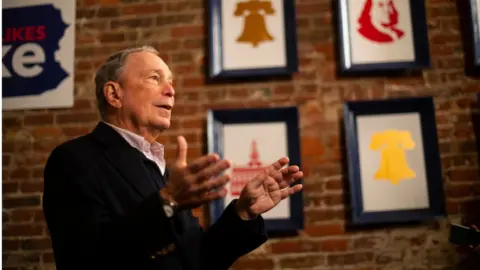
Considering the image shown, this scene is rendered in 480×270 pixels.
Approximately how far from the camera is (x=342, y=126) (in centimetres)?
218

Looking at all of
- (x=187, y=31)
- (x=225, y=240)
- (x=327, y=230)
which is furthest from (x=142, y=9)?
(x=225, y=240)

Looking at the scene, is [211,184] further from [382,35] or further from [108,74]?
[382,35]

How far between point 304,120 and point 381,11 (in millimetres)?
626

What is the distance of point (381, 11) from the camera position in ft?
7.44

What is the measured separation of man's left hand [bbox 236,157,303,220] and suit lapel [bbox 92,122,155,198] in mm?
248

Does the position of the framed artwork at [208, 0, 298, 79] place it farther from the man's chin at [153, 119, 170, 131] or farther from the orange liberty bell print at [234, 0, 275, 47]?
the man's chin at [153, 119, 170, 131]

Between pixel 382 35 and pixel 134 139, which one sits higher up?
pixel 382 35

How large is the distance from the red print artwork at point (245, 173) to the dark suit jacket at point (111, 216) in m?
0.86

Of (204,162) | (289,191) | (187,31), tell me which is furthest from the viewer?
(187,31)

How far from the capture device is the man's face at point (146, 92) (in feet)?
4.26

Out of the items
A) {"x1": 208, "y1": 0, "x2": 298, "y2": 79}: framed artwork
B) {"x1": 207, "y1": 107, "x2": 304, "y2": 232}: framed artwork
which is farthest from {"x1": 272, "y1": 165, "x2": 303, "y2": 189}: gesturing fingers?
{"x1": 208, "y1": 0, "x2": 298, "y2": 79}: framed artwork

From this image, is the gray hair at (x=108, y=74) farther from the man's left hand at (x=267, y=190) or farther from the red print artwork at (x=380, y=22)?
the red print artwork at (x=380, y=22)

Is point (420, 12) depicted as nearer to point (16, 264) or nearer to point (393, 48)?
point (393, 48)

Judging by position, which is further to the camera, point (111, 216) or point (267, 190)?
point (267, 190)
